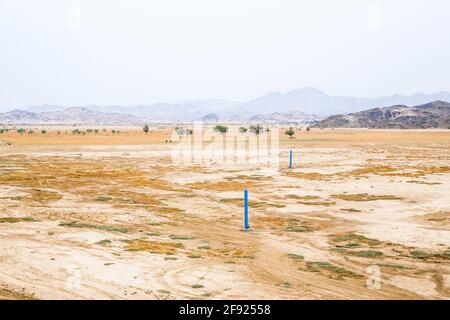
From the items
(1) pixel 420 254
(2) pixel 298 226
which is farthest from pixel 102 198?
(1) pixel 420 254

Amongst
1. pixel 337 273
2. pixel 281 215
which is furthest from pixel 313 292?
pixel 281 215

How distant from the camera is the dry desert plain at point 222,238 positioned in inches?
327

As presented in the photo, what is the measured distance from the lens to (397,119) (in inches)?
5753

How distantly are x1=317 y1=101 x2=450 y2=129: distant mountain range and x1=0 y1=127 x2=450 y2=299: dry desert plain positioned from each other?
394 feet

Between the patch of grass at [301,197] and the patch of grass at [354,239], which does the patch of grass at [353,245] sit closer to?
the patch of grass at [354,239]

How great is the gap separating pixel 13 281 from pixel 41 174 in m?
19.6

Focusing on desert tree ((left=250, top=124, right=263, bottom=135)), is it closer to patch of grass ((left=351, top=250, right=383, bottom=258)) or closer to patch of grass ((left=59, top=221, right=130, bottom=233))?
patch of grass ((left=59, top=221, right=130, bottom=233))

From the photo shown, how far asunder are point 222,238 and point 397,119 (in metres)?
146

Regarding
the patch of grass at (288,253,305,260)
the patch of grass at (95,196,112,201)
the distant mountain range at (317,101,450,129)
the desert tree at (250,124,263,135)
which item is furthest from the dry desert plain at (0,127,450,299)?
the distant mountain range at (317,101,450,129)

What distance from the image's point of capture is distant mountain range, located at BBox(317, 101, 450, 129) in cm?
13441

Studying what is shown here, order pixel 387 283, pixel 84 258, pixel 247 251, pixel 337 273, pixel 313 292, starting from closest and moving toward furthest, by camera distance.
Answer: pixel 313 292, pixel 387 283, pixel 337 273, pixel 84 258, pixel 247 251

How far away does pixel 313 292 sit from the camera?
8047 millimetres

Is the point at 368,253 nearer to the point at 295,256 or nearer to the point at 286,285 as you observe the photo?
the point at 295,256
